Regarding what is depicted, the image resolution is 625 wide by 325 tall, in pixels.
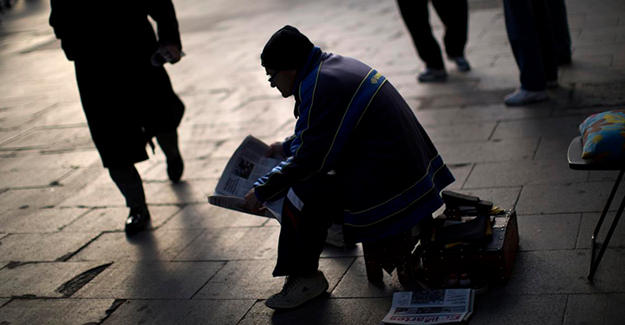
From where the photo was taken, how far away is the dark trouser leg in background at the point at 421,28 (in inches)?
276

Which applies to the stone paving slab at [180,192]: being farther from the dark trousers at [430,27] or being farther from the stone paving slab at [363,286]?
→ the dark trousers at [430,27]

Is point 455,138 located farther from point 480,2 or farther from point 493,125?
point 480,2

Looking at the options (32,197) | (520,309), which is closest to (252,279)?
(520,309)

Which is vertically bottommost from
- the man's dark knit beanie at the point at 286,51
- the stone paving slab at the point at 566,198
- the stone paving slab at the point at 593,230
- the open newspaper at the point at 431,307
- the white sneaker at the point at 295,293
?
the stone paving slab at the point at 566,198

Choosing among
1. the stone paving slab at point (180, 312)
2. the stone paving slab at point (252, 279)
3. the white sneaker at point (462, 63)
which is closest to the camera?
the stone paving slab at point (180, 312)

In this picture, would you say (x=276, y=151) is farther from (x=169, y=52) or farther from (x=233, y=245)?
(x=169, y=52)

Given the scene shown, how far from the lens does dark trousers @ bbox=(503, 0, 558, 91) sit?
5.81 metres

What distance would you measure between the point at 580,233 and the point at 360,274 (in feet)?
3.72

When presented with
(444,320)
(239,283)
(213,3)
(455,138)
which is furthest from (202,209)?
(213,3)

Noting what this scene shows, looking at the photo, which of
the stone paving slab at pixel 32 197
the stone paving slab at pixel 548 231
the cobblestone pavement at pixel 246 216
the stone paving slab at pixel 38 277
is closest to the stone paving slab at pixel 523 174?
the cobblestone pavement at pixel 246 216

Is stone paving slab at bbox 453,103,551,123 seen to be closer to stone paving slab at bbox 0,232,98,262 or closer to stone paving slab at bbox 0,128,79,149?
stone paving slab at bbox 0,232,98,262

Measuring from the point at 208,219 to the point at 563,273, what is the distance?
2.34 m

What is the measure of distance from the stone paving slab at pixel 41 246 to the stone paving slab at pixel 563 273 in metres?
2.74

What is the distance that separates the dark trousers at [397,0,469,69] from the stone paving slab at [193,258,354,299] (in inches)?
141
